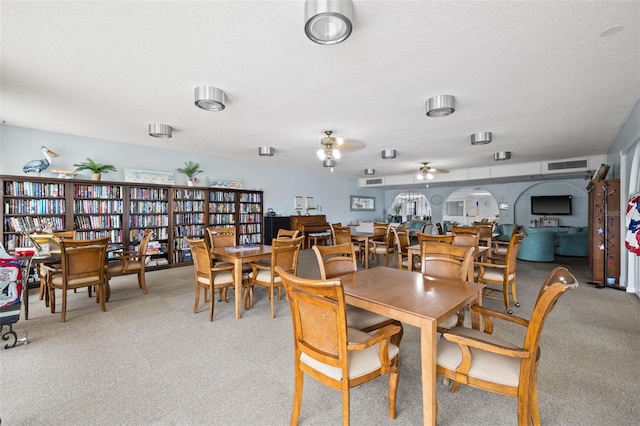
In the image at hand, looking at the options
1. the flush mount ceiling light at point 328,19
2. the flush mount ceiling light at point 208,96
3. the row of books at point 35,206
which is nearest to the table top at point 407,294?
the flush mount ceiling light at point 328,19

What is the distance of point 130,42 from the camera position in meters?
2.24

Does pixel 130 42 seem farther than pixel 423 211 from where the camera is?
No

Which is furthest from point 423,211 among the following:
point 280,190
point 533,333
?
point 533,333

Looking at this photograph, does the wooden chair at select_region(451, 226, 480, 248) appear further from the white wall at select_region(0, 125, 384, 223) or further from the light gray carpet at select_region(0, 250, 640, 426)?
the white wall at select_region(0, 125, 384, 223)

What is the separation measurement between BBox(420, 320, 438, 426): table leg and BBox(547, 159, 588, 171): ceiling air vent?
842cm

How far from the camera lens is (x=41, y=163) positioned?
4645mm

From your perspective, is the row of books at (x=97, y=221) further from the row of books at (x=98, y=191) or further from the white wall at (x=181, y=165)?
the white wall at (x=181, y=165)

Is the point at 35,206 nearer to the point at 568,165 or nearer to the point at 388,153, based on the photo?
the point at 388,153

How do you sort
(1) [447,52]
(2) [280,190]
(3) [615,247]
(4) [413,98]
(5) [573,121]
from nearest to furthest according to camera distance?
(1) [447,52] → (4) [413,98] → (5) [573,121] → (3) [615,247] → (2) [280,190]

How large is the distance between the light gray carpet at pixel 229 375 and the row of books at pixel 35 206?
87.1 inches

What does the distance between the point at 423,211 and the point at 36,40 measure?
1426 cm

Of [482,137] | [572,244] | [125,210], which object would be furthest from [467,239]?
[125,210]

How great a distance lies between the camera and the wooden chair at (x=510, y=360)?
1.29 m

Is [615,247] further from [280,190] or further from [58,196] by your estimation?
[58,196]
